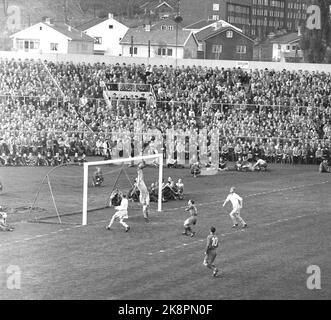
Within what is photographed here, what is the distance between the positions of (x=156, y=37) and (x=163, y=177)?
195ft

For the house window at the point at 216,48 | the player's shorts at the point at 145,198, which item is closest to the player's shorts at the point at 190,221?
the player's shorts at the point at 145,198

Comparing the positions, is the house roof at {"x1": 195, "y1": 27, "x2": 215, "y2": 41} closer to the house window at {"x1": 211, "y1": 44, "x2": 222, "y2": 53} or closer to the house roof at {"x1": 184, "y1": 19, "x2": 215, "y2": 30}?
the house window at {"x1": 211, "y1": 44, "x2": 222, "y2": 53}

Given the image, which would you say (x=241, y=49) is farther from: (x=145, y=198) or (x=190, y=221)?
(x=190, y=221)

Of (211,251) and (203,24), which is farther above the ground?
(203,24)

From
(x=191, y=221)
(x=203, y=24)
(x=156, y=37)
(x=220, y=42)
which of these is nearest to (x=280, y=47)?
(x=203, y=24)

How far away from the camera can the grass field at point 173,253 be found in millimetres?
22312

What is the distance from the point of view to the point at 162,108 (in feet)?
193

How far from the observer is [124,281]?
23016 mm

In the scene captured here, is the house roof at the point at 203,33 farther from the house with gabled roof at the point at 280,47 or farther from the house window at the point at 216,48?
the house with gabled roof at the point at 280,47

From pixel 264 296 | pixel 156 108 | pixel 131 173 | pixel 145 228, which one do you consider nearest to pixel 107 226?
pixel 145 228

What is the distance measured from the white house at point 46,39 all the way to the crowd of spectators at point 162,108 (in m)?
34.0

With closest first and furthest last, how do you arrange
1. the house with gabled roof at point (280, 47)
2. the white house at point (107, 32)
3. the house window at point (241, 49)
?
the house window at point (241, 49)
the white house at point (107, 32)
the house with gabled roof at point (280, 47)

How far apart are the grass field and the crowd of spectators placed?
44.2ft

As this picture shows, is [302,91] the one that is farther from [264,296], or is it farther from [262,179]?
[264,296]
